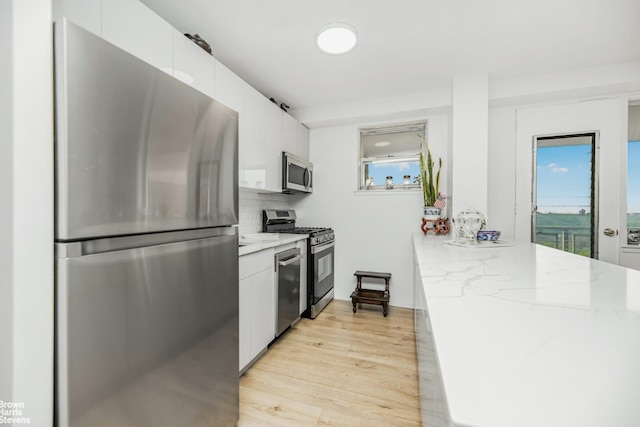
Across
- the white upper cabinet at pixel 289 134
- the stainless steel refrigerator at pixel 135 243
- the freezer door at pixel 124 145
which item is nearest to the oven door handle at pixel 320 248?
the white upper cabinet at pixel 289 134

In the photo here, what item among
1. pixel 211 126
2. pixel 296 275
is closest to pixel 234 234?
pixel 211 126

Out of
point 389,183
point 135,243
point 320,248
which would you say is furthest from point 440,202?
point 135,243

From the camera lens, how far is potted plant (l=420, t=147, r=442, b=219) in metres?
2.83

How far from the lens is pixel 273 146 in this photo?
2740mm

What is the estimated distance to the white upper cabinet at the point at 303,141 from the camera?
3.36 metres

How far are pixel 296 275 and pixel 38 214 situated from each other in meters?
2.06

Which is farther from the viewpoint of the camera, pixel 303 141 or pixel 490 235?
pixel 303 141

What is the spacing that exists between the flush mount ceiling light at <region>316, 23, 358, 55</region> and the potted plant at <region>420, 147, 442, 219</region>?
1536mm

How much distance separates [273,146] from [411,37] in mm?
1520

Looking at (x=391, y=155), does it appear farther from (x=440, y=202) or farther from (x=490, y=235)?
(x=490, y=235)

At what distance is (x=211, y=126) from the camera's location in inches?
45.7

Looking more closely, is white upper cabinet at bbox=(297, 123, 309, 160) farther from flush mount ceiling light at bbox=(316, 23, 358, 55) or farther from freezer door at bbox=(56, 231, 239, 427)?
freezer door at bbox=(56, 231, 239, 427)

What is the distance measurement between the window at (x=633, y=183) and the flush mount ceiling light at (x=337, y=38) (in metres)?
2.86

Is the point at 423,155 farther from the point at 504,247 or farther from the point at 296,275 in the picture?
the point at 296,275
